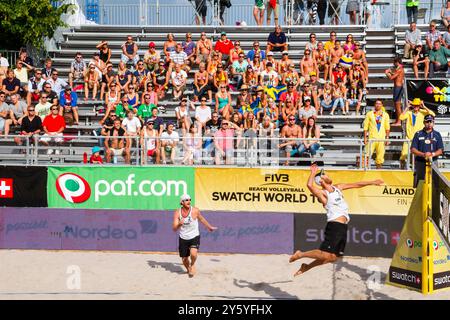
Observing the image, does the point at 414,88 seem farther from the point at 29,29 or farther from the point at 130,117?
the point at 29,29

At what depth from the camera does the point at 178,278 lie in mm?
15250

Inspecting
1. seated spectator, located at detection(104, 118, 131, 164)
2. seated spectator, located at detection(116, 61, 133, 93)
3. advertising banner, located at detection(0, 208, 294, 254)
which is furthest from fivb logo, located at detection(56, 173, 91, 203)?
seated spectator, located at detection(116, 61, 133, 93)

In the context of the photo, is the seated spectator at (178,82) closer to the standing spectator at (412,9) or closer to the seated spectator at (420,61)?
the seated spectator at (420,61)

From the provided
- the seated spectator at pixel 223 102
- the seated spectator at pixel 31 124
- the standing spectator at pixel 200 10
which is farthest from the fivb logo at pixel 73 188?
the standing spectator at pixel 200 10

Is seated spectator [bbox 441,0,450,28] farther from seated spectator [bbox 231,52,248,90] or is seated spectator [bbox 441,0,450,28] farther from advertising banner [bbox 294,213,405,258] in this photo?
advertising banner [bbox 294,213,405,258]

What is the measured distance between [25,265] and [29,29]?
971 cm

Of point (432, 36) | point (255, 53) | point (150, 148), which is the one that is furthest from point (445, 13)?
point (150, 148)

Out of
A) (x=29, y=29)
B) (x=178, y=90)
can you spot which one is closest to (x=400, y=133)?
(x=178, y=90)

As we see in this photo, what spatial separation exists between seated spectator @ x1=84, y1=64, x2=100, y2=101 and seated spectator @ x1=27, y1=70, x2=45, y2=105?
119 cm

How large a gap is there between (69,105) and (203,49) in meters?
4.34

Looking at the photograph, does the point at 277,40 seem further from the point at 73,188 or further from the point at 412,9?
the point at 73,188

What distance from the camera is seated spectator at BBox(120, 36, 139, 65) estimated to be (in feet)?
75.4

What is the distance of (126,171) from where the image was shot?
17.8 m

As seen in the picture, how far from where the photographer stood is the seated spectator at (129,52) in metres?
23.0
